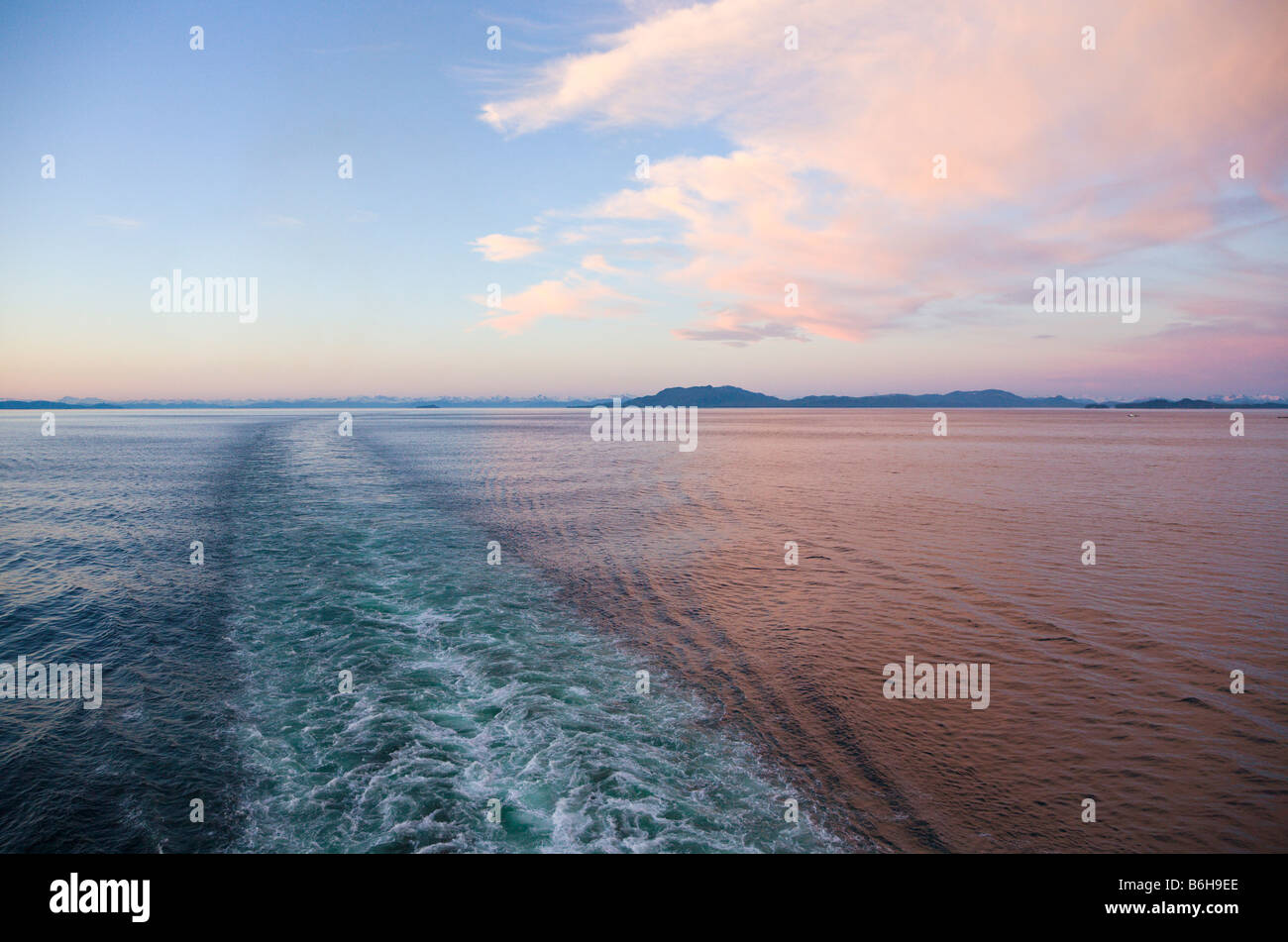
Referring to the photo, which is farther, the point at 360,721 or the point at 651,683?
the point at 651,683

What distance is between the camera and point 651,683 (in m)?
12.9

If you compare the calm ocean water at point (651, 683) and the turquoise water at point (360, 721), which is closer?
the turquoise water at point (360, 721)

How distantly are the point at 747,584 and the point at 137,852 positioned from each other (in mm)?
15894

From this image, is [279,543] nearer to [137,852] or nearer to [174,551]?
[174,551]

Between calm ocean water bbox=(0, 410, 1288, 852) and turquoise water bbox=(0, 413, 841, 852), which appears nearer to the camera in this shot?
turquoise water bbox=(0, 413, 841, 852)

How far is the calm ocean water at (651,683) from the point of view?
841cm

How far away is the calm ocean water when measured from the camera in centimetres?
841

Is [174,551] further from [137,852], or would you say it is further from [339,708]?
[137,852]
